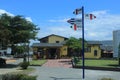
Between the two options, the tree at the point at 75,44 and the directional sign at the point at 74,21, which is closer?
the directional sign at the point at 74,21

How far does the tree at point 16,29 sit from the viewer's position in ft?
158

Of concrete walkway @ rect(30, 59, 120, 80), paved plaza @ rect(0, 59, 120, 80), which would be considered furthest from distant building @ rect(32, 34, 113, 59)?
concrete walkway @ rect(30, 59, 120, 80)

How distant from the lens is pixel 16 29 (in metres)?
50.3

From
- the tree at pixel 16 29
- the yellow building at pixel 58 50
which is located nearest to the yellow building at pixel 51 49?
the yellow building at pixel 58 50

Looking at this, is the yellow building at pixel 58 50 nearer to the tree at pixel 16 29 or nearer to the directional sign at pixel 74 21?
the tree at pixel 16 29

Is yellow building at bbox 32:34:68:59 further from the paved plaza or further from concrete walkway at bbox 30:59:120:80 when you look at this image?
concrete walkway at bbox 30:59:120:80

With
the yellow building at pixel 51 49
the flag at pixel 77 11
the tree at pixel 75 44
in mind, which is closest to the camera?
the flag at pixel 77 11

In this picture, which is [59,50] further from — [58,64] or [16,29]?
[16,29]

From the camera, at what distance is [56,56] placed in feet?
275

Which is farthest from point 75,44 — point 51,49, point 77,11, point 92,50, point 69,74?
point 77,11

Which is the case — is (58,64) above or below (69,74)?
above

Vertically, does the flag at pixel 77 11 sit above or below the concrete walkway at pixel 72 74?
above

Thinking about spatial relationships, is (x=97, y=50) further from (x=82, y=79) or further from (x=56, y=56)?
(x=82, y=79)

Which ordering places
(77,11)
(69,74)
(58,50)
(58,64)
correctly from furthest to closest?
1. (58,50)
2. (58,64)
3. (69,74)
4. (77,11)
